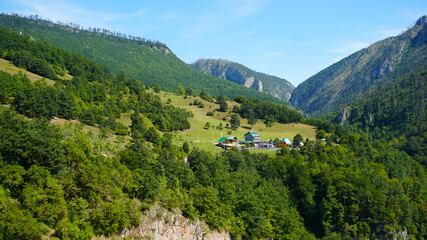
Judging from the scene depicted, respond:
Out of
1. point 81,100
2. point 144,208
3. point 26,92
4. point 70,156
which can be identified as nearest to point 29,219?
point 70,156

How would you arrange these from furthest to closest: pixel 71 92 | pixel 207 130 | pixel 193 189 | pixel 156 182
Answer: pixel 207 130 < pixel 71 92 < pixel 193 189 < pixel 156 182

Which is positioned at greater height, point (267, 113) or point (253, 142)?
point (267, 113)

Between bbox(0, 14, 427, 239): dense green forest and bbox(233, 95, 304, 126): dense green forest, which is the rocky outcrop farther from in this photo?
bbox(233, 95, 304, 126): dense green forest

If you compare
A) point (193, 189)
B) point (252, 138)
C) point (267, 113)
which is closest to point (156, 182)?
point (193, 189)

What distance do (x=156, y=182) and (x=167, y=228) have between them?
22.1ft

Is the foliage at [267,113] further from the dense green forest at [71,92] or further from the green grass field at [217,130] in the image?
the dense green forest at [71,92]

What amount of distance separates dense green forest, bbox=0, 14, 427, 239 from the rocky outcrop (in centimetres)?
116

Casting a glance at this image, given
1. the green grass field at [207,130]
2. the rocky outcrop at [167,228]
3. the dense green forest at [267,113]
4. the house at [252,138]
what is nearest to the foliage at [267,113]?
the dense green forest at [267,113]

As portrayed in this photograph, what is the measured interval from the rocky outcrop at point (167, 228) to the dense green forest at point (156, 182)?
116 centimetres

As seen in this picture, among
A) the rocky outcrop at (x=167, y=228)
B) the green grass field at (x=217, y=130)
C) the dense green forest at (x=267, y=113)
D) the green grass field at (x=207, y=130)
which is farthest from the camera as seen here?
the dense green forest at (x=267, y=113)

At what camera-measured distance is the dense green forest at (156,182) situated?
2844 cm

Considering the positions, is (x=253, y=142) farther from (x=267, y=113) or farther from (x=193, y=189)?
(x=193, y=189)

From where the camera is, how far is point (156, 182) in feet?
128

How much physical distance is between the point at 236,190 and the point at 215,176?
5.20 m
